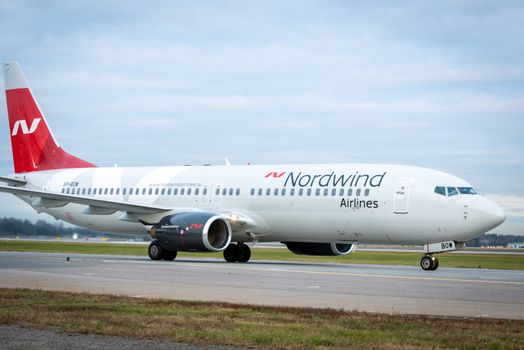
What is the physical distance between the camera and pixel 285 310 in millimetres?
13602

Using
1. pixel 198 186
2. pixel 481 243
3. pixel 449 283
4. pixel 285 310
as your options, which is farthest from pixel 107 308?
pixel 481 243

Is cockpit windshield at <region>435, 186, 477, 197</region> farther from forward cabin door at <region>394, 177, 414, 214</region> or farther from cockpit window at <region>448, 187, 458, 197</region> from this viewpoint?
forward cabin door at <region>394, 177, 414, 214</region>

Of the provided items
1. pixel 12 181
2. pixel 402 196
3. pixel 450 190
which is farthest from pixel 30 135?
pixel 450 190

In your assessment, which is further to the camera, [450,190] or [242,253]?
[242,253]

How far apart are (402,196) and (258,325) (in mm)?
17096

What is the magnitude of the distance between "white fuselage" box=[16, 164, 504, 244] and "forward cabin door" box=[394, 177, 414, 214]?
36 mm

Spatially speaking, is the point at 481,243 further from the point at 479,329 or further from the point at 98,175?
the point at 479,329

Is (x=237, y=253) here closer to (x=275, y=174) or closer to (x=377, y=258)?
(x=275, y=174)

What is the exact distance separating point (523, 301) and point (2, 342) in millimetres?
10298

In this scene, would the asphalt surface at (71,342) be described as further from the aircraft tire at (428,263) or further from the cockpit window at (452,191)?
the cockpit window at (452,191)

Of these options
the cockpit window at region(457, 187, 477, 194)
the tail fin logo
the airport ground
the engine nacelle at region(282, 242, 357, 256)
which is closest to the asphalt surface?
the airport ground

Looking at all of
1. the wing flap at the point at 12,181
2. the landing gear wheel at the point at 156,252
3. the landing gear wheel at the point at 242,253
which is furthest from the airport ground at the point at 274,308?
the wing flap at the point at 12,181

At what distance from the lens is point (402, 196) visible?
92.0 ft

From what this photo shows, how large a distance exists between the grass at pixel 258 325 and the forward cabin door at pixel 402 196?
1466 cm
